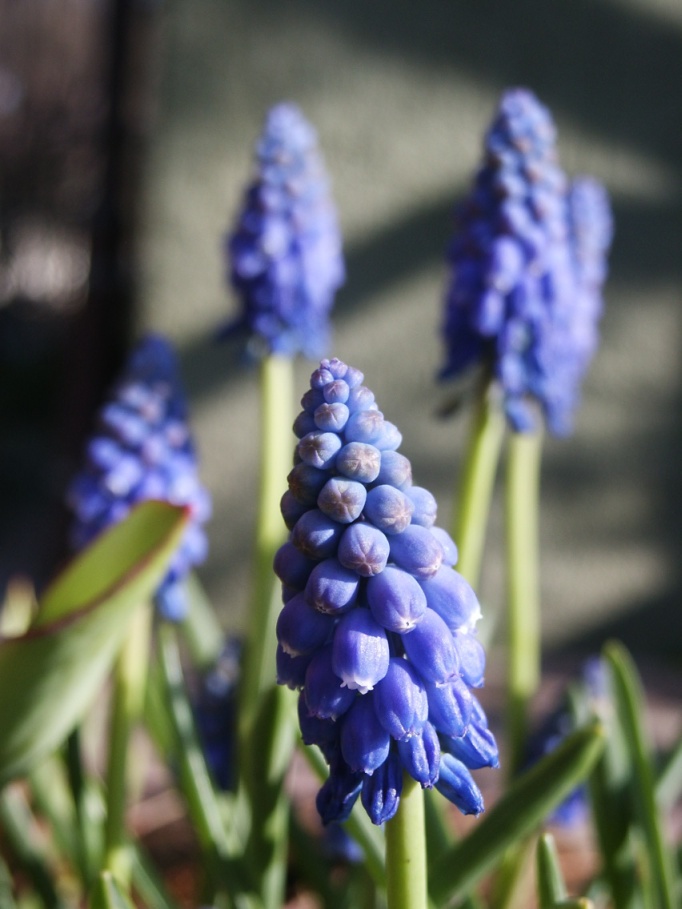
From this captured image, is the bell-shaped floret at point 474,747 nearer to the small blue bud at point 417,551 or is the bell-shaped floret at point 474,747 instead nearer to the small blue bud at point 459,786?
the small blue bud at point 459,786

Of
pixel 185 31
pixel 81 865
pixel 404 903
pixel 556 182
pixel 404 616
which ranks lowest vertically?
pixel 81 865

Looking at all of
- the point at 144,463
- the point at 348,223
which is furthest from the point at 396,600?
the point at 348,223

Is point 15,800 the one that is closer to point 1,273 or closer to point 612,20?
point 1,273

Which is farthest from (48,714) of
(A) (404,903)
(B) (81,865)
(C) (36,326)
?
(C) (36,326)

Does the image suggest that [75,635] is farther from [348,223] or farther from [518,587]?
[348,223]

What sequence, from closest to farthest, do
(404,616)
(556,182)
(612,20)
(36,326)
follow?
(404,616)
(556,182)
(612,20)
(36,326)
